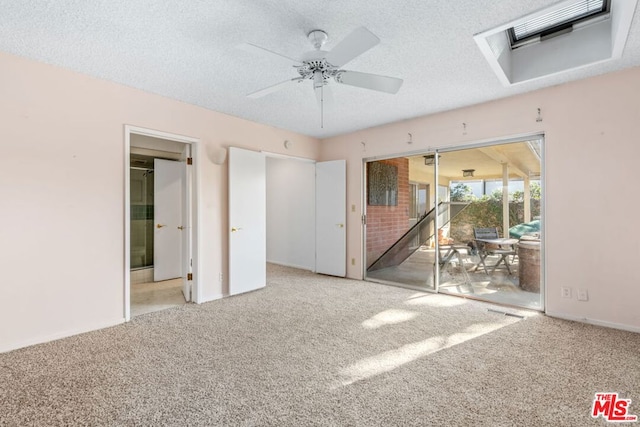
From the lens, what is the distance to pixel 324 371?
2230mm

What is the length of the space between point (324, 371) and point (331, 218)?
3387 mm

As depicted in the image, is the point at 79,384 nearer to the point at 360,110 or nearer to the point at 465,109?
the point at 360,110

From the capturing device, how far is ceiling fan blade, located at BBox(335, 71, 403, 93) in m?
2.31

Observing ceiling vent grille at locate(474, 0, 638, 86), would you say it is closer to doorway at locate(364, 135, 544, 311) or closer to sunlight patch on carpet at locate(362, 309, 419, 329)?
doorway at locate(364, 135, 544, 311)

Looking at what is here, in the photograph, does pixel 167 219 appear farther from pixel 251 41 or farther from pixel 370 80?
pixel 370 80

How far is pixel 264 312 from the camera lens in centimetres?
353

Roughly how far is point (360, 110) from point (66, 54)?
3.06 meters

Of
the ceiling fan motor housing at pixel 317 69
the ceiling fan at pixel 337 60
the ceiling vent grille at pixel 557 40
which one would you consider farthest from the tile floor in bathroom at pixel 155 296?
the ceiling vent grille at pixel 557 40

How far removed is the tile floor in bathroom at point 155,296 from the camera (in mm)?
3702

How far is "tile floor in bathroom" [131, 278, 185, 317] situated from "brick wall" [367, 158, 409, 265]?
2.97 m

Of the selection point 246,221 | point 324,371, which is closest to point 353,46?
point 324,371

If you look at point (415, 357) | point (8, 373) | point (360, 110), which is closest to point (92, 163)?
point (8, 373)

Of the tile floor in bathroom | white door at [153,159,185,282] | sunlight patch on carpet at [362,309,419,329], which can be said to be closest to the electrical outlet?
sunlight patch on carpet at [362,309,419,329]

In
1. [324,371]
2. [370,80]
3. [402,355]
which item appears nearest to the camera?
[324,371]
